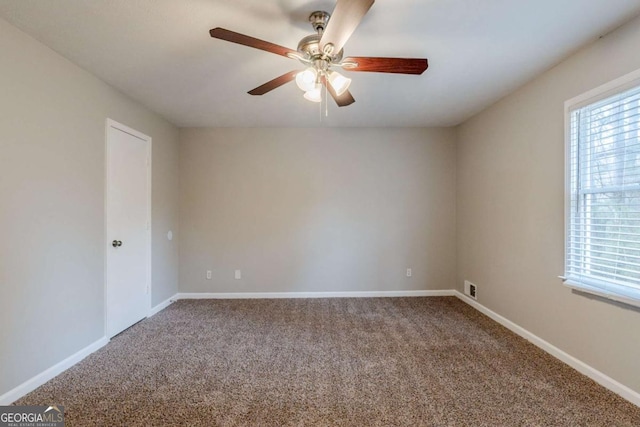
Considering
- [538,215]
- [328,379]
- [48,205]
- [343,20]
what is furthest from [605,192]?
[48,205]

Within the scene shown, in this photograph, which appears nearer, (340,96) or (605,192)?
(605,192)

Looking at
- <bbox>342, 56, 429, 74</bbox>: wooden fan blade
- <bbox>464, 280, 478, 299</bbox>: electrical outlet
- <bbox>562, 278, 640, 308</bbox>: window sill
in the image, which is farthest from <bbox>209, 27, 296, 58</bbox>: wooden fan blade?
<bbox>464, 280, 478, 299</bbox>: electrical outlet

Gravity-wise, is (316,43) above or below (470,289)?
above

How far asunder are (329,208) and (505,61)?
251 cm

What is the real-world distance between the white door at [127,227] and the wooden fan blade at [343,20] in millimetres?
2365

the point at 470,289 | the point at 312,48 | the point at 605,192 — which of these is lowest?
the point at 470,289

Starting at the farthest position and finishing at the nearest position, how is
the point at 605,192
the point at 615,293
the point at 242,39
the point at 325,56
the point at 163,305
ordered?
the point at 163,305 < the point at 605,192 < the point at 615,293 < the point at 325,56 < the point at 242,39

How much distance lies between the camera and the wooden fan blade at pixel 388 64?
170cm

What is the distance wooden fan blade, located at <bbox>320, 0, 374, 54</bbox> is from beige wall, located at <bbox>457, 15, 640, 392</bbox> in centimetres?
186

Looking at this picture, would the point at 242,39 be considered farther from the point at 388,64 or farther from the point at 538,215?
the point at 538,215

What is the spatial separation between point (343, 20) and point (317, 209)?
2.83 metres

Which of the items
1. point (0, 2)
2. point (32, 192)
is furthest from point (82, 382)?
point (0, 2)

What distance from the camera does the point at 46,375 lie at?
2.05 m

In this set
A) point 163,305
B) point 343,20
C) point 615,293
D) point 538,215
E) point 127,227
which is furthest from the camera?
point 163,305
